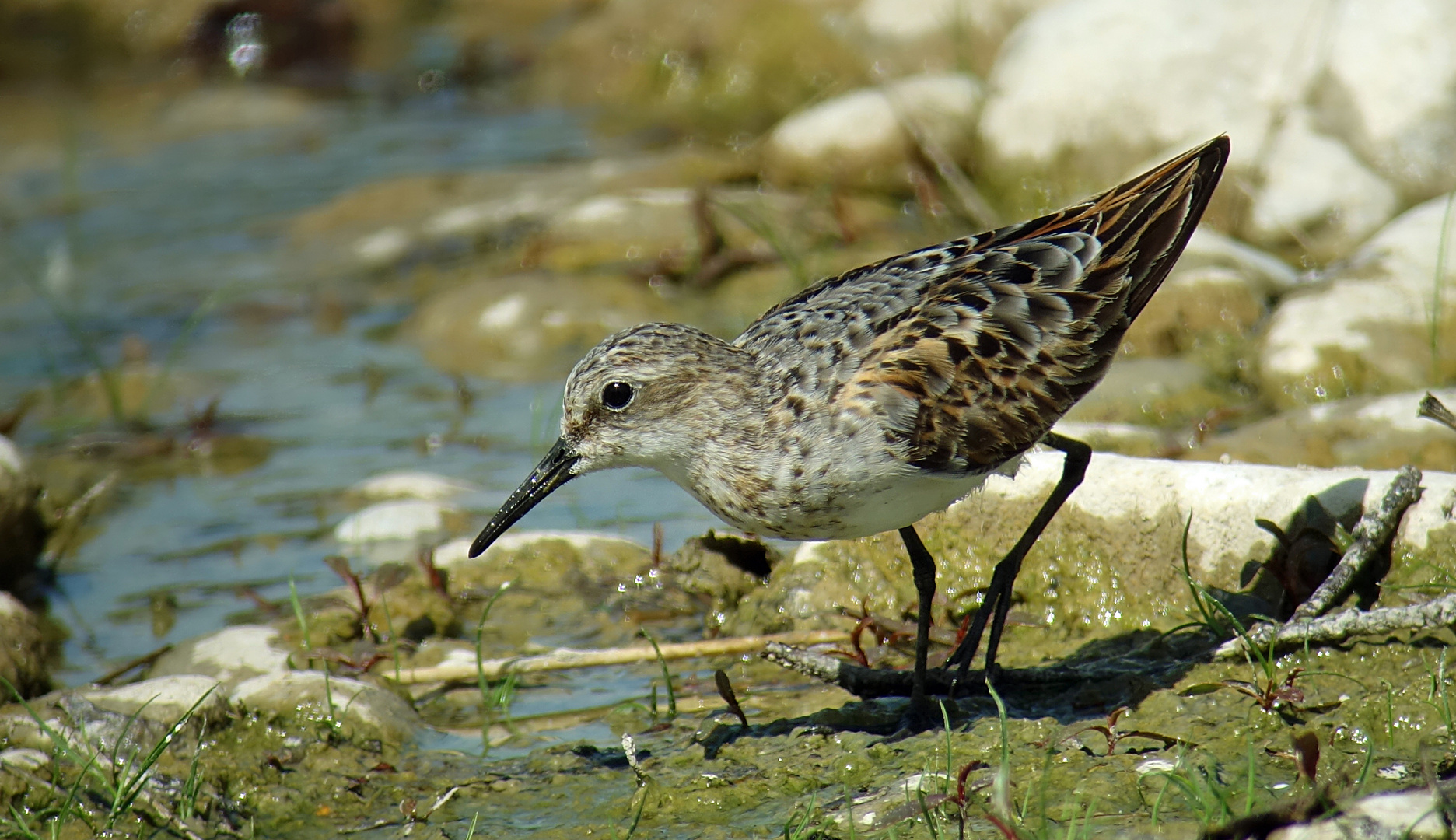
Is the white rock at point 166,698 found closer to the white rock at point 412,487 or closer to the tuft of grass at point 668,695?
the tuft of grass at point 668,695

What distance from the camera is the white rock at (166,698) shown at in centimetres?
510

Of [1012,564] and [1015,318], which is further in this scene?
[1012,564]

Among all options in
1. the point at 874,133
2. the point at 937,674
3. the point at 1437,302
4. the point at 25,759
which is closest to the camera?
the point at 25,759

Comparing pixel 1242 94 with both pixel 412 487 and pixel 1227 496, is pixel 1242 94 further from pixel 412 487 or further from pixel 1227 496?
pixel 412 487

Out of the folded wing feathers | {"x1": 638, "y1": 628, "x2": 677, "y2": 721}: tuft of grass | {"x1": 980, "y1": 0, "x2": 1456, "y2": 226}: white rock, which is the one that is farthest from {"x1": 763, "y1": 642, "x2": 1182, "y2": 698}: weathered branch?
{"x1": 980, "y1": 0, "x2": 1456, "y2": 226}: white rock

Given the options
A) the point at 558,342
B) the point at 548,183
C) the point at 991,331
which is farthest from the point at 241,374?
the point at 991,331

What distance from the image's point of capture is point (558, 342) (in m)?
9.70

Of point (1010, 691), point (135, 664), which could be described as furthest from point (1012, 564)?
point (135, 664)

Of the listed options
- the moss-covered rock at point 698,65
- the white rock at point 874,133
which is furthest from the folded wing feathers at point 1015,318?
the moss-covered rock at point 698,65

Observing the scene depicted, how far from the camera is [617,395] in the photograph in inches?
192

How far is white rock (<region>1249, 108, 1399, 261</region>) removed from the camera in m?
9.04

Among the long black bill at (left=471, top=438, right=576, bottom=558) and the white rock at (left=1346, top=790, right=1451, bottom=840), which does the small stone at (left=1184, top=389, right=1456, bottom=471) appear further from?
the white rock at (left=1346, top=790, right=1451, bottom=840)

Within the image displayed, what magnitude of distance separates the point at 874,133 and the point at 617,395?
6.87m

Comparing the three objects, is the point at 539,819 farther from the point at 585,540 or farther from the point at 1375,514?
the point at 1375,514
